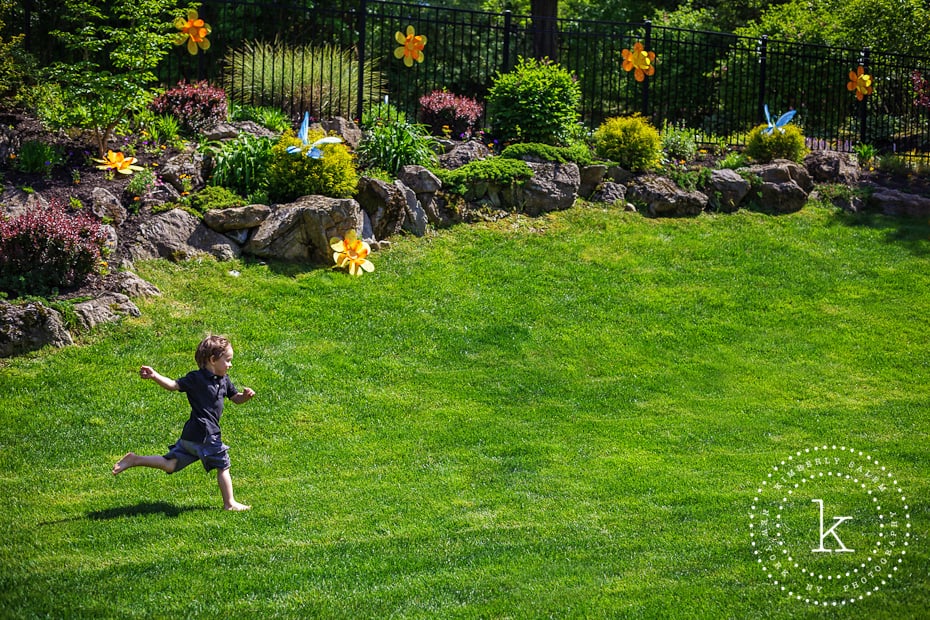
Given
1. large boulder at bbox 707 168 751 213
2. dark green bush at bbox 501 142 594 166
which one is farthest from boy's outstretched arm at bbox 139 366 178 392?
large boulder at bbox 707 168 751 213

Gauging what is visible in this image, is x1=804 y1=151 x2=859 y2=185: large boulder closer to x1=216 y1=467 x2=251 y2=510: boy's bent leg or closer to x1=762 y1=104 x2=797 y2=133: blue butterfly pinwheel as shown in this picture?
x1=762 y1=104 x2=797 y2=133: blue butterfly pinwheel

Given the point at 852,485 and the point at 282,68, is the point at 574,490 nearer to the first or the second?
the point at 852,485

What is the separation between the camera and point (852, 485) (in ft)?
22.4

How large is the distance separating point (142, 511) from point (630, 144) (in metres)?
9.15

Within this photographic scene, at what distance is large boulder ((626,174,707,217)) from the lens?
13070 mm

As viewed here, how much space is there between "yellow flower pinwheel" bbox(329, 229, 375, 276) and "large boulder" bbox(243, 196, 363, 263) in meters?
0.12

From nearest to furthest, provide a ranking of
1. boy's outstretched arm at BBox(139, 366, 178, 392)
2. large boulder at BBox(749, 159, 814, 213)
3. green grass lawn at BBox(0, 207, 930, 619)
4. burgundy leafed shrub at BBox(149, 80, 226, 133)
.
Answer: green grass lawn at BBox(0, 207, 930, 619)
boy's outstretched arm at BBox(139, 366, 178, 392)
burgundy leafed shrub at BBox(149, 80, 226, 133)
large boulder at BBox(749, 159, 814, 213)

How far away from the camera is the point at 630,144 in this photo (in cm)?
1336

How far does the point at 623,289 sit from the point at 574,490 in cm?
461

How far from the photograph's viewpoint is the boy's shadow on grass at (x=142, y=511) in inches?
240

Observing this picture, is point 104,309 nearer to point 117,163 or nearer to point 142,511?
point 117,163

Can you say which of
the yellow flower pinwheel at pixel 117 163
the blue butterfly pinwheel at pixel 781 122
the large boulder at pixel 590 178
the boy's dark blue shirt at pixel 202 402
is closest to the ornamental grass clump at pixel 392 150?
the large boulder at pixel 590 178

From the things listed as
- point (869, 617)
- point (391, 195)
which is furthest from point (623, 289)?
point (869, 617)

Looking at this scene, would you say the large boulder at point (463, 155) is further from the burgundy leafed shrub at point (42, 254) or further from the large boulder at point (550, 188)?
the burgundy leafed shrub at point (42, 254)
